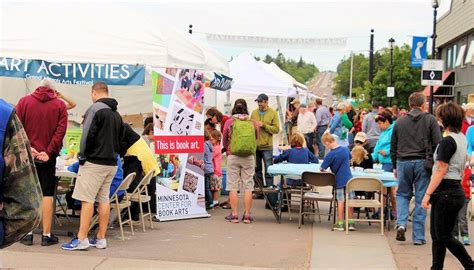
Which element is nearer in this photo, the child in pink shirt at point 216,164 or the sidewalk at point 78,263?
the sidewalk at point 78,263

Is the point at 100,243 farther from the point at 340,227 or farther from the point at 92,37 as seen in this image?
the point at 92,37

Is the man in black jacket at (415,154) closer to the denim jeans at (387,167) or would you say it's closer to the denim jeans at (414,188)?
the denim jeans at (414,188)

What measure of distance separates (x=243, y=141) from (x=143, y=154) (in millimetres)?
1485

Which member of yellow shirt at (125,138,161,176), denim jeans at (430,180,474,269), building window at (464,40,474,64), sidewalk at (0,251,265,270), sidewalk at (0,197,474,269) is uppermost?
building window at (464,40,474,64)

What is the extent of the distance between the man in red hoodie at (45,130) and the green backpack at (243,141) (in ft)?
8.96

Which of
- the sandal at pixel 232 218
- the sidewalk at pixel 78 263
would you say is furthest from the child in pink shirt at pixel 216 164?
the sidewalk at pixel 78 263

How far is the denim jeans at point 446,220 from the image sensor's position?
6.34m

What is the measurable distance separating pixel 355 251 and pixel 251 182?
2270 mm

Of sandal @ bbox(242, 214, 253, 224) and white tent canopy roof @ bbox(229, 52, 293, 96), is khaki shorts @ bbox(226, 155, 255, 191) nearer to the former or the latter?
sandal @ bbox(242, 214, 253, 224)

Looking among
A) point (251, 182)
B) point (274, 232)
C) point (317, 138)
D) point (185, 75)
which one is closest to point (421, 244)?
point (274, 232)

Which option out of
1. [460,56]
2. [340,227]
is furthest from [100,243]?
[460,56]

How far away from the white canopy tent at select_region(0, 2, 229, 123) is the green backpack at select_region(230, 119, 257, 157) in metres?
1.62

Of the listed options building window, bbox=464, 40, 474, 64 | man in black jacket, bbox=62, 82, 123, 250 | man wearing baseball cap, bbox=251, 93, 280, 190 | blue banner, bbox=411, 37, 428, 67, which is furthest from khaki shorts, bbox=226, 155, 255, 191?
building window, bbox=464, 40, 474, 64

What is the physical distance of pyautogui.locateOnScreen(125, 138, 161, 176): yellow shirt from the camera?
29.3ft
